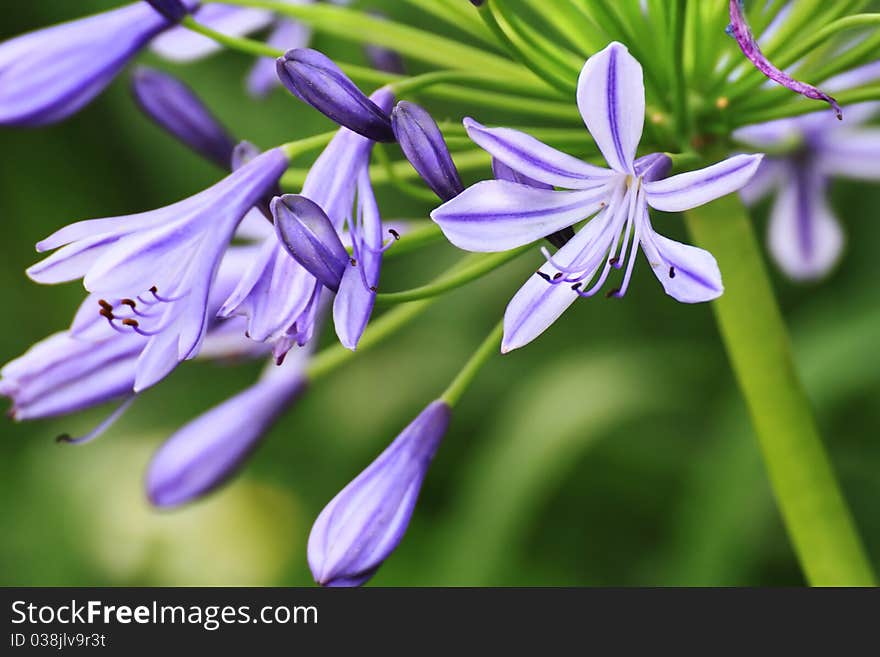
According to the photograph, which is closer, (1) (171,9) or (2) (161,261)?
(2) (161,261)

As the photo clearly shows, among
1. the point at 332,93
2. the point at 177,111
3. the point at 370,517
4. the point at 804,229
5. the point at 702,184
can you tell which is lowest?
the point at 370,517

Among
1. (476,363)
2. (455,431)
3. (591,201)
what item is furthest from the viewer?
(455,431)

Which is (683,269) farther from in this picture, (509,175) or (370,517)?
(370,517)

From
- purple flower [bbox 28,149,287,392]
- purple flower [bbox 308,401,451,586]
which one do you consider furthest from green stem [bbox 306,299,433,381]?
purple flower [bbox 28,149,287,392]

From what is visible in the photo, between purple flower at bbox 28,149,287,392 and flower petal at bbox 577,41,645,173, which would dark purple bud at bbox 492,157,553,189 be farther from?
purple flower at bbox 28,149,287,392

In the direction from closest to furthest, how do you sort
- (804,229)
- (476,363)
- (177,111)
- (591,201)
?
(591,201)
(476,363)
(177,111)
(804,229)

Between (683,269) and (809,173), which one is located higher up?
(809,173)

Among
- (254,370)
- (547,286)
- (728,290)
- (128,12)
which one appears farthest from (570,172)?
(254,370)

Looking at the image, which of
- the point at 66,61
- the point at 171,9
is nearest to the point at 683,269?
the point at 171,9
